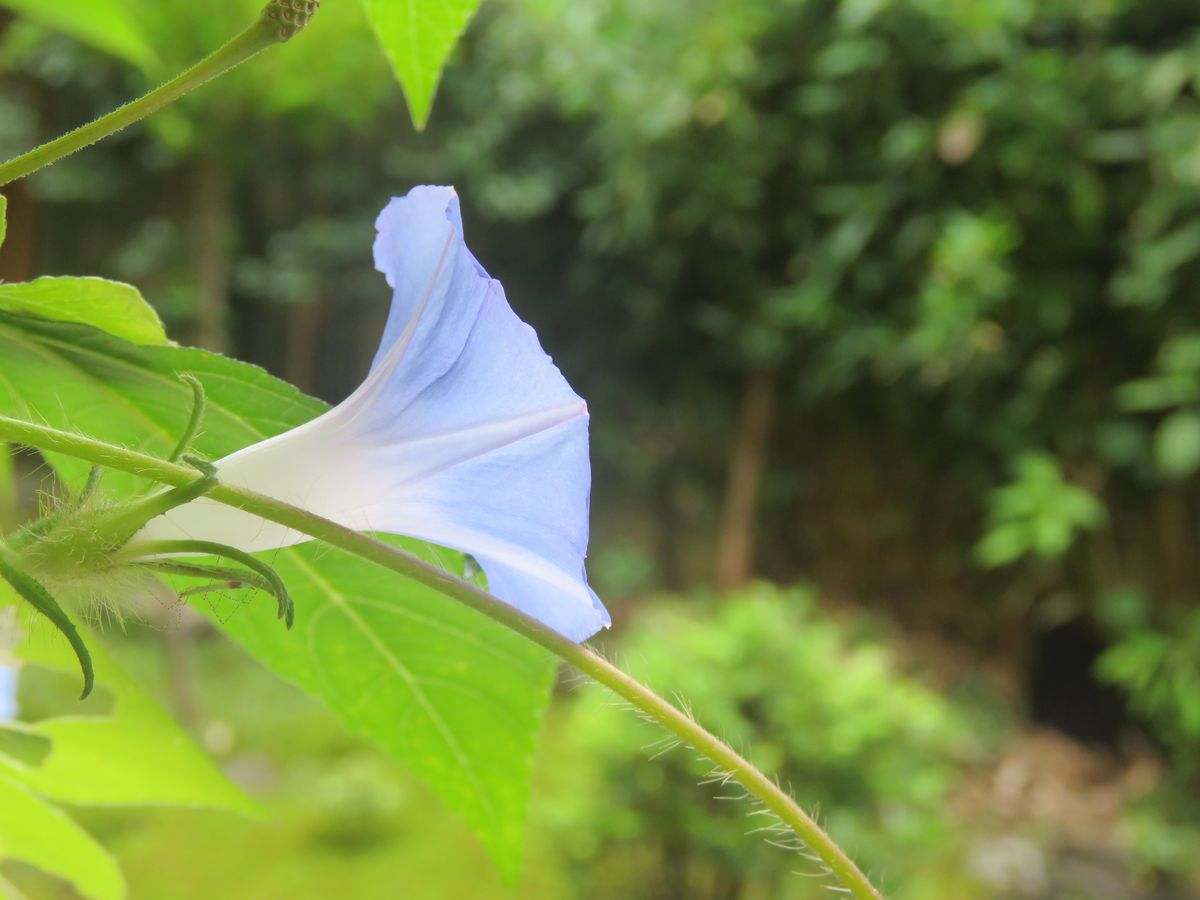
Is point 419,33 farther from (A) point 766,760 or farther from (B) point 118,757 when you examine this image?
(A) point 766,760

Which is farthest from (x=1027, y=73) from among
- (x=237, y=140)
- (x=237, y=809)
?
(x=237, y=809)

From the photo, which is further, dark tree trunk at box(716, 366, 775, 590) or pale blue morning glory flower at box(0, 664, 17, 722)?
dark tree trunk at box(716, 366, 775, 590)

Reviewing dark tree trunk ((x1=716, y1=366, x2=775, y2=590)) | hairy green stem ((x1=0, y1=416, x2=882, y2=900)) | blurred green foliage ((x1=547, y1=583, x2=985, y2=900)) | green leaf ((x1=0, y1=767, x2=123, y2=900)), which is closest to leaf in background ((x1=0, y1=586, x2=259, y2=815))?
green leaf ((x1=0, y1=767, x2=123, y2=900))

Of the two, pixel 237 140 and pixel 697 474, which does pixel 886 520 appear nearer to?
pixel 697 474

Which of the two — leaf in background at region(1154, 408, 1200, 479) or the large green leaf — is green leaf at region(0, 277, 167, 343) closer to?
the large green leaf

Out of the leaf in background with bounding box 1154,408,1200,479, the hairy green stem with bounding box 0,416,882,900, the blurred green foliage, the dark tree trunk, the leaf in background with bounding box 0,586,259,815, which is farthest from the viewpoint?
the dark tree trunk

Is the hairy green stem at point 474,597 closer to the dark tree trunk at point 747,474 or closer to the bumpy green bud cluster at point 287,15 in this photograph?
the bumpy green bud cluster at point 287,15

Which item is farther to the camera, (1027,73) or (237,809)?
(1027,73)
